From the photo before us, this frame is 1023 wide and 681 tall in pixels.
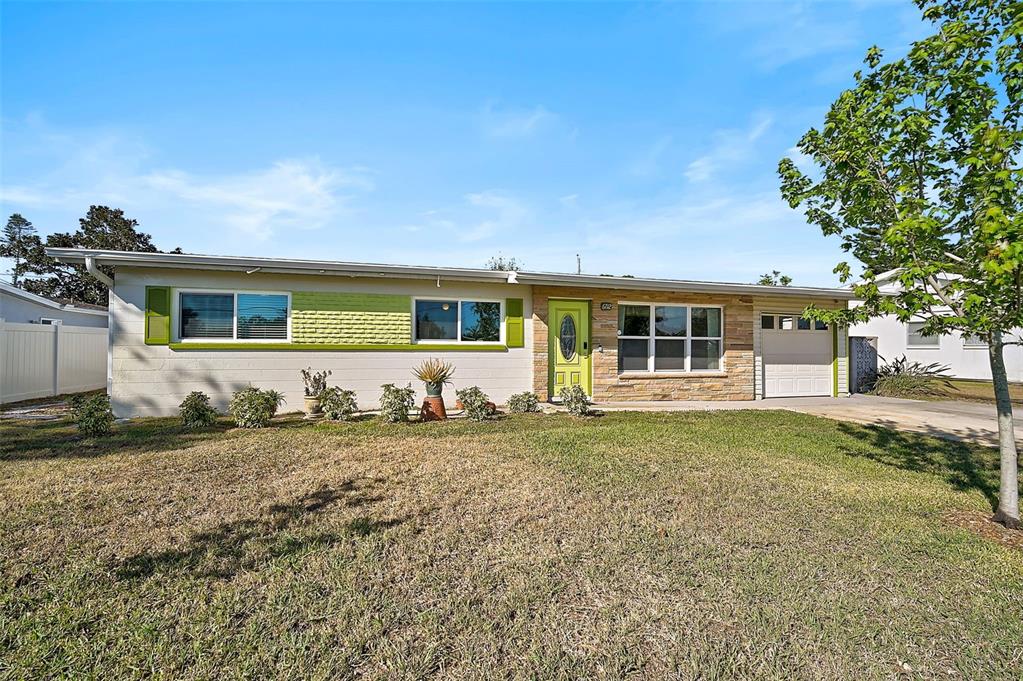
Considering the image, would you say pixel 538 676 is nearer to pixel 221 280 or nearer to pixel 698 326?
pixel 221 280

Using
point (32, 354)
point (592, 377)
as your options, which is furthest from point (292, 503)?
point (32, 354)

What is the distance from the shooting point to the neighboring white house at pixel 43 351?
34.8 ft

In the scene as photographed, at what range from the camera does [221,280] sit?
9086 millimetres

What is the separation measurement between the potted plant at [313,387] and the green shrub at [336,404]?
25cm

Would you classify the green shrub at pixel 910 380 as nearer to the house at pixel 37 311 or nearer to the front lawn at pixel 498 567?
the front lawn at pixel 498 567

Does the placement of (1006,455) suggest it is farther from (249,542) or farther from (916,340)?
(916,340)

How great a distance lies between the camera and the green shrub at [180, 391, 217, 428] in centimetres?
789

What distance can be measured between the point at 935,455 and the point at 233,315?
11.3m

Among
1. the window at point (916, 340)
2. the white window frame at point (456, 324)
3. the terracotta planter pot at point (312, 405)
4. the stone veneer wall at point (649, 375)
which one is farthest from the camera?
the window at point (916, 340)

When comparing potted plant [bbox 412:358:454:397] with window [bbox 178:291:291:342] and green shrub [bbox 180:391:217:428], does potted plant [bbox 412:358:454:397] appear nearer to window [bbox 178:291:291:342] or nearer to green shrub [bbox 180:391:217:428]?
window [bbox 178:291:291:342]

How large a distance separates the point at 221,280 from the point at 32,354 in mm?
6205

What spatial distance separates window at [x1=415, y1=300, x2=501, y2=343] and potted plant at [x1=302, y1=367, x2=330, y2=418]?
200cm

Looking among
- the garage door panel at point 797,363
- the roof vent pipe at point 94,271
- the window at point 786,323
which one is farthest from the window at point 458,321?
the garage door panel at point 797,363

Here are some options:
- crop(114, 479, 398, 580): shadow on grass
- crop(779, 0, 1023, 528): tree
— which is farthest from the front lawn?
crop(779, 0, 1023, 528): tree
